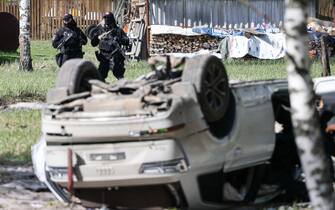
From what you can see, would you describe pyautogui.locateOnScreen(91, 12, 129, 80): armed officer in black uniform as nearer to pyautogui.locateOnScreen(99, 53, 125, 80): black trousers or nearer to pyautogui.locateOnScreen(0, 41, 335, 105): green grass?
pyautogui.locateOnScreen(99, 53, 125, 80): black trousers

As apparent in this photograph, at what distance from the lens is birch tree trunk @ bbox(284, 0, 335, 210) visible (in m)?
4.65

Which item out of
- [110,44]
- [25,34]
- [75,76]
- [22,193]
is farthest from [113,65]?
[75,76]

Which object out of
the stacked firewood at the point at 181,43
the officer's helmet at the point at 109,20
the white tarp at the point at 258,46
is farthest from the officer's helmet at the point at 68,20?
the stacked firewood at the point at 181,43

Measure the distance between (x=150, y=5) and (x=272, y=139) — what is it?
76.8 ft

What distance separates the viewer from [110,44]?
16453 mm

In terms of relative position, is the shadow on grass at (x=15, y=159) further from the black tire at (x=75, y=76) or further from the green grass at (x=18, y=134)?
the black tire at (x=75, y=76)

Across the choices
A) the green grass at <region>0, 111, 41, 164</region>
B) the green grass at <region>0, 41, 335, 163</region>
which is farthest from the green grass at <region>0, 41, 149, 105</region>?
the green grass at <region>0, 111, 41, 164</region>

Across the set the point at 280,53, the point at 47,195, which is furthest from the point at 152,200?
the point at 280,53

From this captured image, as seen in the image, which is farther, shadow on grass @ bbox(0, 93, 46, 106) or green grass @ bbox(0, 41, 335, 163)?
shadow on grass @ bbox(0, 93, 46, 106)

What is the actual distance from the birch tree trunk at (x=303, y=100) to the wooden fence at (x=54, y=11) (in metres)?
34.8

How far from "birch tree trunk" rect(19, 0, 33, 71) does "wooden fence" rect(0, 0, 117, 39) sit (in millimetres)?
15932

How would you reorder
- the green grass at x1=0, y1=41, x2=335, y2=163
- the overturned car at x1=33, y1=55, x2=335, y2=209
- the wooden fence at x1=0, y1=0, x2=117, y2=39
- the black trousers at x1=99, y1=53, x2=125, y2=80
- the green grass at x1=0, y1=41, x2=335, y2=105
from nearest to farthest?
the overturned car at x1=33, y1=55, x2=335, y2=209 → the green grass at x1=0, y1=41, x2=335, y2=163 → the green grass at x1=0, y1=41, x2=335, y2=105 → the black trousers at x1=99, y1=53, x2=125, y2=80 → the wooden fence at x1=0, y1=0, x2=117, y2=39

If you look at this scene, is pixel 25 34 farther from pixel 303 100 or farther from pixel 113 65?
pixel 303 100

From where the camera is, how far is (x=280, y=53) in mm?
28094
